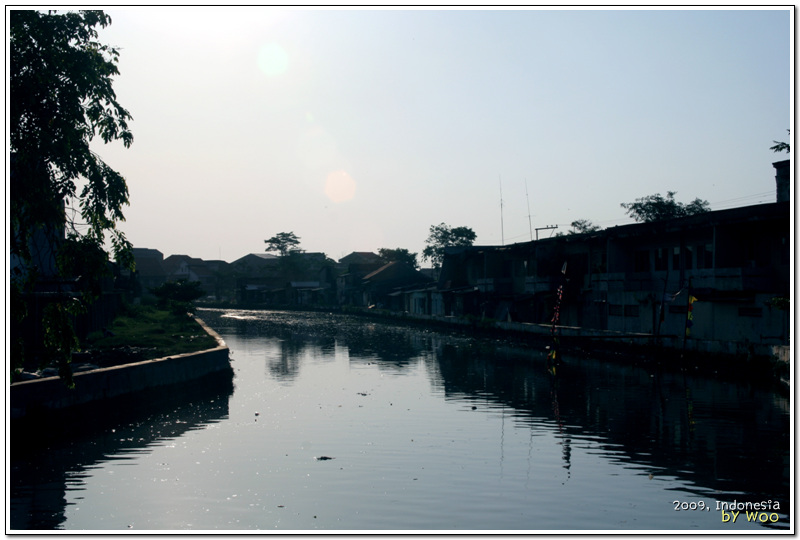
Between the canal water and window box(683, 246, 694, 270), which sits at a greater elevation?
window box(683, 246, 694, 270)

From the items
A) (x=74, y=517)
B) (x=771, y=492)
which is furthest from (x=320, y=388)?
(x=771, y=492)

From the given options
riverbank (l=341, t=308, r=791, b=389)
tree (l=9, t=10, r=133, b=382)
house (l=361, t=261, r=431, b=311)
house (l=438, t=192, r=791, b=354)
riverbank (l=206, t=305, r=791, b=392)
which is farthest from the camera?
house (l=361, t=261, r=431, b=311)

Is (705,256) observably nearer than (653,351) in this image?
No

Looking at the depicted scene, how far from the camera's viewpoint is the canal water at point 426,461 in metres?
11.4

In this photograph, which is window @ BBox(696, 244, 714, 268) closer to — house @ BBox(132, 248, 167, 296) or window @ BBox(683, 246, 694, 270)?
window @ BBox(683, 246, 694, 270)

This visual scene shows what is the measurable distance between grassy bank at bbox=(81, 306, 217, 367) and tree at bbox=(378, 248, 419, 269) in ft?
226

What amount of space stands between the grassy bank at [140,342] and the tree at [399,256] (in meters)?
68.9

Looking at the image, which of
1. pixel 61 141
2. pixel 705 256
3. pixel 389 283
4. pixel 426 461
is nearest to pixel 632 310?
pixel 705 256

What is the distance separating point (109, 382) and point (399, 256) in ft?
312

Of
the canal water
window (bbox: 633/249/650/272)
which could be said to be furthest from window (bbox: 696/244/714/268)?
the canal water

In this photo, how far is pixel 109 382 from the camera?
18672mm

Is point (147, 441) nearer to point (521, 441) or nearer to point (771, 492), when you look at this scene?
point (521, 441)

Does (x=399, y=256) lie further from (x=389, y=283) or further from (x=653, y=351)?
(x=653, y=351)

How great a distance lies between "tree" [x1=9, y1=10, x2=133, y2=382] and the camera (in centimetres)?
1135
